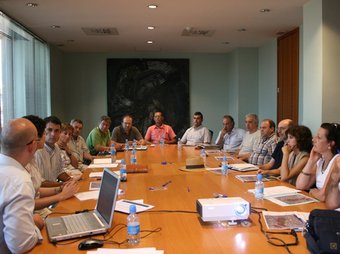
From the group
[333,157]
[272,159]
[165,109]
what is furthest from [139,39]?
[333,157]

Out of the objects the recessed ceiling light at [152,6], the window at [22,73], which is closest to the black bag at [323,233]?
the recessed ceiling light at [152,6]

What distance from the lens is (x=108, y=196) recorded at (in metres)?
1.96

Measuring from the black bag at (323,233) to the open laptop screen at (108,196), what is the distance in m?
0.92

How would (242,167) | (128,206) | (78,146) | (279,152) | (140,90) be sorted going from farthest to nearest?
1. (140,90)
2. (78,146)
3. (279,152)
4. (242,167)
5. (128,206)

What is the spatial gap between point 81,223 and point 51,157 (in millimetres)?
1614

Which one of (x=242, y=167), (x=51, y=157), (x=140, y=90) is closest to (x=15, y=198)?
(x=51, y=157)

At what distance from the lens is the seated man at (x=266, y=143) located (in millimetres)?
A: 4430

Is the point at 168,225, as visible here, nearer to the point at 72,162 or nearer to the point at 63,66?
the point at 72,162

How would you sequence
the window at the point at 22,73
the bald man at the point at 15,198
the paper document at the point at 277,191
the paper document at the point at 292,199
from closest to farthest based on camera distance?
the bald man at the point at 15,198, the paper document at the point at 292,199, the paper document at the point at 277,191, the window at the point at 22,73

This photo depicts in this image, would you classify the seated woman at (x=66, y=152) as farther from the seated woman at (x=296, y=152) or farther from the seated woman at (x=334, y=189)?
the seated woman at (x=334, y=189)

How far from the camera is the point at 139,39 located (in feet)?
22.7

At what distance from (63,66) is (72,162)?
4677mm

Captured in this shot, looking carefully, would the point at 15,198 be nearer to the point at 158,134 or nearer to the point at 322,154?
the point at 322,154

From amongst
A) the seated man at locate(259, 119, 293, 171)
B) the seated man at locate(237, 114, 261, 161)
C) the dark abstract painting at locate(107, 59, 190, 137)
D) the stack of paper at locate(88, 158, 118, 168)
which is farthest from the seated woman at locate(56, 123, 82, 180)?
the dark abstract painting at locate(107, 59, 190, 137)
